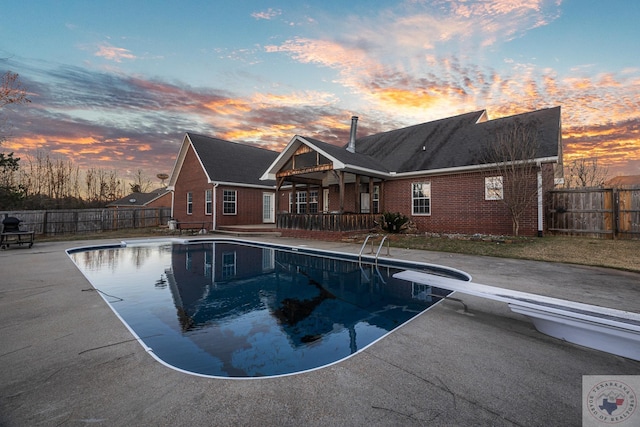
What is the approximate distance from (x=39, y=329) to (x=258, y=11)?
13.1 metres

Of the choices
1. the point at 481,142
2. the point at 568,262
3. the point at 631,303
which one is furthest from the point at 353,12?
the point at 631,303

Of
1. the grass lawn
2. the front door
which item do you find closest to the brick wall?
the grass lawn

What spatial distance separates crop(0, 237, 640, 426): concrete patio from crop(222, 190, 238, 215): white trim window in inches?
639

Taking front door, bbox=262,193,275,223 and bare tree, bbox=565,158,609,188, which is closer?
front door, bbox=262,193,275,223

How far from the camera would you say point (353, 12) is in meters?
11.7

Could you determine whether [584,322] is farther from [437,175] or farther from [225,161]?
[225,161]

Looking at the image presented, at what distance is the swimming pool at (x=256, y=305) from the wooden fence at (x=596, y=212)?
8935 millimetres

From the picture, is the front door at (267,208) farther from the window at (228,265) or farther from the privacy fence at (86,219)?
the window at (228,265)

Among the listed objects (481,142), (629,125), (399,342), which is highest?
(629,125)

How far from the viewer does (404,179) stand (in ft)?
51.7

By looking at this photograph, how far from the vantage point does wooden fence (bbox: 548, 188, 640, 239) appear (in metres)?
11.1

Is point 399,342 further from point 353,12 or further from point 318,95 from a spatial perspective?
point 318,95

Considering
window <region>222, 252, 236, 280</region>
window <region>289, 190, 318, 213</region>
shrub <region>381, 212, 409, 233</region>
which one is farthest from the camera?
window <region>289, 190, 318, 213</region>

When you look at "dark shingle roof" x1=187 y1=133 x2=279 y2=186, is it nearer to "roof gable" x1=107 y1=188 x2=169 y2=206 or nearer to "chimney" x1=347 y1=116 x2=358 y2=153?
"chimney" x1=347 y1=116 x2=358 y2=153
